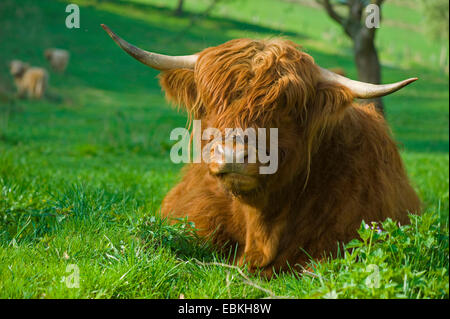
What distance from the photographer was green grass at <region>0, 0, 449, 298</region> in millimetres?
2889

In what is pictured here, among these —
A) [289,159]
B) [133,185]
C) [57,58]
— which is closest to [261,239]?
[289,159]

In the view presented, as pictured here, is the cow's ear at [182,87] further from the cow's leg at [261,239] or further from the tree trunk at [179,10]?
the tree trunk at [179,10]

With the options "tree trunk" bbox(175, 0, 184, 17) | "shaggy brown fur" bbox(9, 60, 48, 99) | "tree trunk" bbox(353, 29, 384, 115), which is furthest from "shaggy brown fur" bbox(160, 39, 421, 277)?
"tree trunk" bbox(175, 0, 184, 17)

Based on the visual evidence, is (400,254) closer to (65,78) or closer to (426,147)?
(426,147)

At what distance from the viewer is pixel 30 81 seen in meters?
17.1

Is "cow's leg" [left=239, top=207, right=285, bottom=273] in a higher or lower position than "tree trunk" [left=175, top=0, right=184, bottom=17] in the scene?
lower

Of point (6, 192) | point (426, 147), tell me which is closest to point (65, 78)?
point (426, 147)

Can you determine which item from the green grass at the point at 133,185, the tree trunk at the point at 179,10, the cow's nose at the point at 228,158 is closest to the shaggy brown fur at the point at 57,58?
the green grass at the point at 133,185

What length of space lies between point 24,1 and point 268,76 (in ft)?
81.2

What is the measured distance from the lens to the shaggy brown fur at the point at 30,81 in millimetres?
17078

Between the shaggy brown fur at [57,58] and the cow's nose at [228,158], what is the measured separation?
63.6ft

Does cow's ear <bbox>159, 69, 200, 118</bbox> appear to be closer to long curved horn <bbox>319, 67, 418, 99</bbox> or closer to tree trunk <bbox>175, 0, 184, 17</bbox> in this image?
long curved horn <bbox>319, 67, 418, 99</bbox>

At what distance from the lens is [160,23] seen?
84.1ft

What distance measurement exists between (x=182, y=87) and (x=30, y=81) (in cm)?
1462
